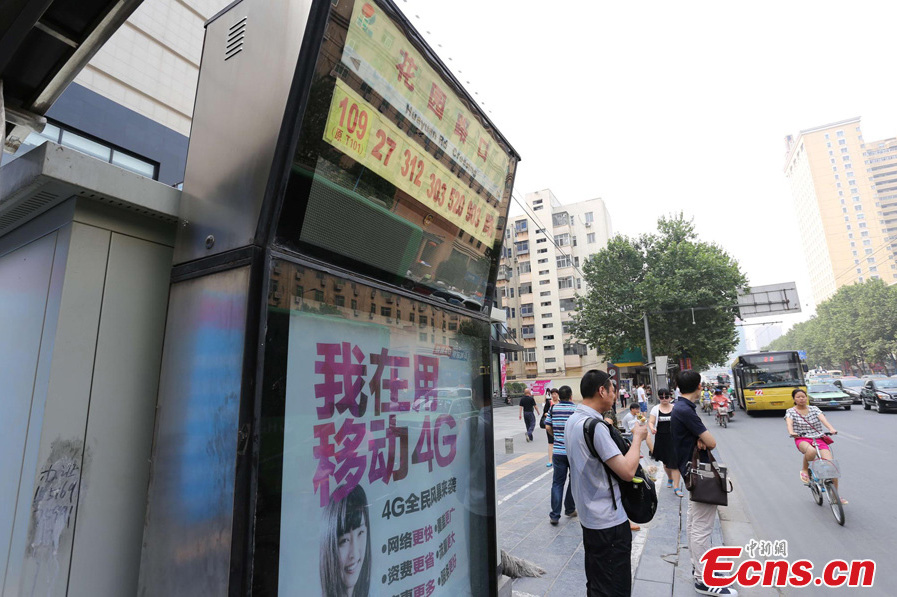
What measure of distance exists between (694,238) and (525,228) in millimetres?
23014

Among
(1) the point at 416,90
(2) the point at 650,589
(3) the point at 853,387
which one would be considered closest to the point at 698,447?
(2) the point at 650,589

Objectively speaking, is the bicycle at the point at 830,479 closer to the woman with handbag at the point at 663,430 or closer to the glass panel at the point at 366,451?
the woman with handbag at the point at 663,430

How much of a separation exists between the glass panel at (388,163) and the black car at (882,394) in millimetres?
22988

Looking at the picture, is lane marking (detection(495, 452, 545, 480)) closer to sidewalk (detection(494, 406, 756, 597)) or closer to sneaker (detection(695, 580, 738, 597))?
sidewalk (detection(494, 406, 756, 597))

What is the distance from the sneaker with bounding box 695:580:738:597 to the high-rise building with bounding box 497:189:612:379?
4442 cm

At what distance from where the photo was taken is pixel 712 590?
3.96m

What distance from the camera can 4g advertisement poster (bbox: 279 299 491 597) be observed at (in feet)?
6.69

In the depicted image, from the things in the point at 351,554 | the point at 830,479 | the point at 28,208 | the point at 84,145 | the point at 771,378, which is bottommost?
the point at 830,479

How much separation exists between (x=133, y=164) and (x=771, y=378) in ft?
75.7

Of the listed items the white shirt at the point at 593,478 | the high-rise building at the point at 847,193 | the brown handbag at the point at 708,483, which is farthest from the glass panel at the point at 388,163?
the high-rise building at the point at 847,193

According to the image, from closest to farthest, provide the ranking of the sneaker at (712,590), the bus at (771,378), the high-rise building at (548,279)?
the sneaker at (712,590) < the bus at (771,378) < the high-rise building at (548,279)

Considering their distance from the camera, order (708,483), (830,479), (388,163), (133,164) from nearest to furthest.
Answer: (388,163) → (708,483) → (830,479) → (133,164)

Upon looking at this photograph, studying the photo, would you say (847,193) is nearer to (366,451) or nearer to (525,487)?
(525,487)

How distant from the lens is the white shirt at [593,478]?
2.91m
